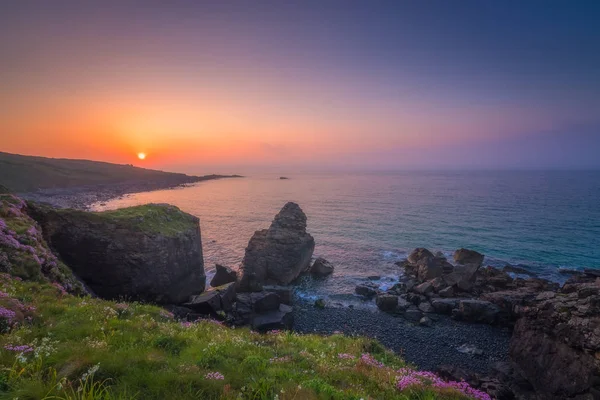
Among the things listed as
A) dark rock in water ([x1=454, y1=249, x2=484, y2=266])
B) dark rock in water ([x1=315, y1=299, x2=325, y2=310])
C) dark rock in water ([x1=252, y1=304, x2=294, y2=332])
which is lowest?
dark rock in water ([x1=315, y1=299, x2=325, y2=310])

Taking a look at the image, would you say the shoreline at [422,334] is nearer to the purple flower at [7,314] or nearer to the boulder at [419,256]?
the boulder at [419,256]

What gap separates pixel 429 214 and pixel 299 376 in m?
88.8

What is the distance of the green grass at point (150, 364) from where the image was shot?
6.22 meters

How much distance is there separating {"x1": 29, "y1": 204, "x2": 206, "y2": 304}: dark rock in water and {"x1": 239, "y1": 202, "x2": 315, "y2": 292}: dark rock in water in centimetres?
885

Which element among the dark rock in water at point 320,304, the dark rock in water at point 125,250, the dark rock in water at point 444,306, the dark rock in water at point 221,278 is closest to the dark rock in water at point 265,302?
the dark rock in water at point 320,304

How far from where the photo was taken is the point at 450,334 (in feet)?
95.0

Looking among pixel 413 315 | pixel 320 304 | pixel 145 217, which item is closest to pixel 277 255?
pixel 320 304

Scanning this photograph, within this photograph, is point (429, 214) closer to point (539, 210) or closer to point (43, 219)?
point (539, 210)

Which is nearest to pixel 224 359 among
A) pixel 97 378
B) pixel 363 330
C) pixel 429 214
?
pixel 97 378

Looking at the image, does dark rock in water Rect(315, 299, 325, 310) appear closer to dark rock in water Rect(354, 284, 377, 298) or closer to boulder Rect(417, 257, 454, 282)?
dark rock in water Rect(354, 284, 377, 298)

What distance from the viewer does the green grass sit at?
6.22 m

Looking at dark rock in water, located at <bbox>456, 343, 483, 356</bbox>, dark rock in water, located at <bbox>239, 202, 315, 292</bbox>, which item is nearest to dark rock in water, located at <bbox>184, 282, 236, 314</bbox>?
dark rock in water, located at <bbox>239, 202, 315, 292</bbox>

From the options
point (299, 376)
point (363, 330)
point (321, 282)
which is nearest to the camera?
point (299, 376)

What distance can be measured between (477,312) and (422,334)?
→ 777 centimetres
